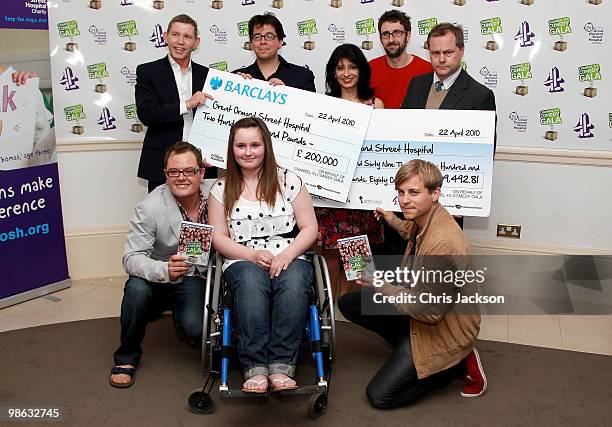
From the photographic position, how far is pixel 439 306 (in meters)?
2.76

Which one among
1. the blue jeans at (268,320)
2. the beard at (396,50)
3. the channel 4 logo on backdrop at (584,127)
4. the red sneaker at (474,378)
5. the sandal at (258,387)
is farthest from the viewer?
the channel 4 logo on backdrop at (584,127)

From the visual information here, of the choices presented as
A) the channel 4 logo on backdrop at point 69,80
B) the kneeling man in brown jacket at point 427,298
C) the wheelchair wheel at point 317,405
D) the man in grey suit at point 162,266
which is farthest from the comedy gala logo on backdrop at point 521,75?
the channel 4 logo on backdrop at point 69,80

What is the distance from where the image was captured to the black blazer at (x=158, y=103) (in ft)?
12.2

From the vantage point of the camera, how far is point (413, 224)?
309 centimetres

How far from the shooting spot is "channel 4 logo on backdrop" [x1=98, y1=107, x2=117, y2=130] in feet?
14.6

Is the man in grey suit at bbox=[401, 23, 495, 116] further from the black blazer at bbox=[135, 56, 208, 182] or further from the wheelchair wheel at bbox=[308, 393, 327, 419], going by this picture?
the wheelchair wheel at bbox=[308, 393, 327, 419]

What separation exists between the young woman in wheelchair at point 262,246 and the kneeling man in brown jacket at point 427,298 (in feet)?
1.09

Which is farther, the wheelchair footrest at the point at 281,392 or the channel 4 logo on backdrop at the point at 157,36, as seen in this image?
the channel 4 logo on backdrop at the point at 157,36

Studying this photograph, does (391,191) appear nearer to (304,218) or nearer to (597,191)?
(304,218)

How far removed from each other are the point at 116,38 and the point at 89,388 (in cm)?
228

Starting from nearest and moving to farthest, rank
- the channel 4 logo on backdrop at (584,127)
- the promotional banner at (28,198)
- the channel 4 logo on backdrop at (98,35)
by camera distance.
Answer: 1. the promotional banner at (28,198)
2. the channel 4 logo on backdrop at (584,127)
3. the channel 4 logo on backdrop at (98,35)

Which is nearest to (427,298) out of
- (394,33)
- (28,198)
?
(394,33)

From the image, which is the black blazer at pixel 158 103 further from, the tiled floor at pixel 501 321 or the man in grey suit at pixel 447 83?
the man in grey suit at pixel 447 83

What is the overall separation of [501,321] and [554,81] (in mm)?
1436
